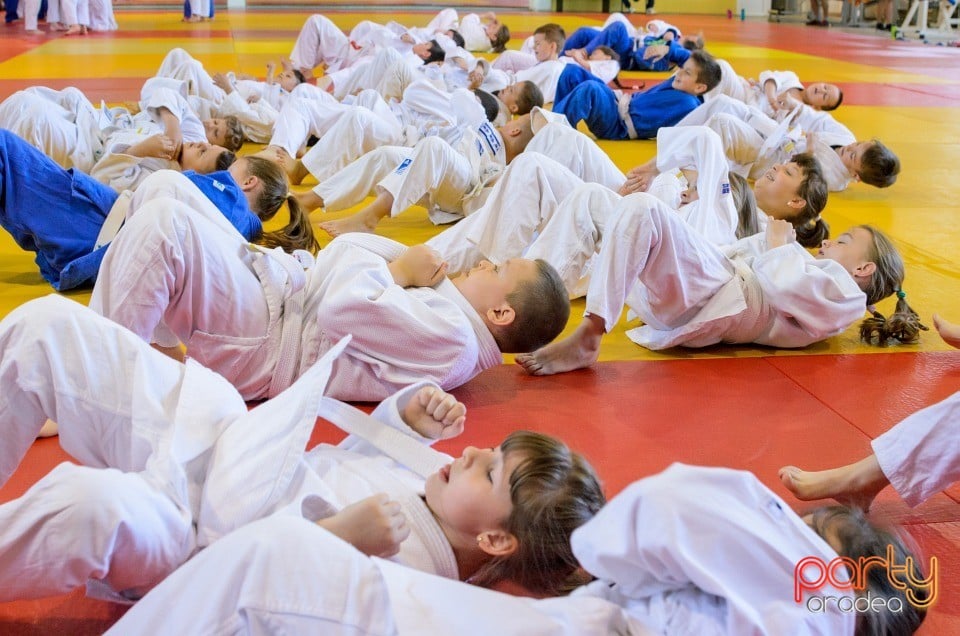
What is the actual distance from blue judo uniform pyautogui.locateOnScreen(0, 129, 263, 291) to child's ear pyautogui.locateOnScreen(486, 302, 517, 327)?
4.15 feet

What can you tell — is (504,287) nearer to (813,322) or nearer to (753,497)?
(813,322)

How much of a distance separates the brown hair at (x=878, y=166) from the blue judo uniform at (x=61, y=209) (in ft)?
11.3

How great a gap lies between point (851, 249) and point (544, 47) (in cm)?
556

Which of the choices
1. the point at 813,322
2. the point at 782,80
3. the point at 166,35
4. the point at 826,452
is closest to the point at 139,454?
the point at 826,452

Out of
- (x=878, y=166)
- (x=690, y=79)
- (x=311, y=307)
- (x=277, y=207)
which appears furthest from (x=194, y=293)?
(x=690, y=79)

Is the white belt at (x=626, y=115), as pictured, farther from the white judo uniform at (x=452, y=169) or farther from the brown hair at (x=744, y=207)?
the brown hair at (x=744, y=207)

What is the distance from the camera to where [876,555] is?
66.1 inches

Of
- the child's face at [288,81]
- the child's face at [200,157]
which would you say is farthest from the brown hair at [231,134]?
the child's face at [288,81]

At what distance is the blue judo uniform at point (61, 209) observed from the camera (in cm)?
357

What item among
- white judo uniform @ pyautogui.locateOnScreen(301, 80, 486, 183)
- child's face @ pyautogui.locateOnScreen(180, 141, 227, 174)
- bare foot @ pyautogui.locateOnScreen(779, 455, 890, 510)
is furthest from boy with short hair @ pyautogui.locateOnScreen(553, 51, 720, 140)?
bare foot @ pyautogui.locateOnScreen(779, 455, 890, 510)

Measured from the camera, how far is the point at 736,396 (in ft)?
A: 10.2

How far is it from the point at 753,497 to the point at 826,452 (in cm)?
130

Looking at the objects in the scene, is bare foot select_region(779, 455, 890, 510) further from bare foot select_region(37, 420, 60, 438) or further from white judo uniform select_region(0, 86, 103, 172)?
white judo uniform select_region(0, 86, 103, 172)

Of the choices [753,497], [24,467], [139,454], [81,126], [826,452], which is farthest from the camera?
[81,126]
